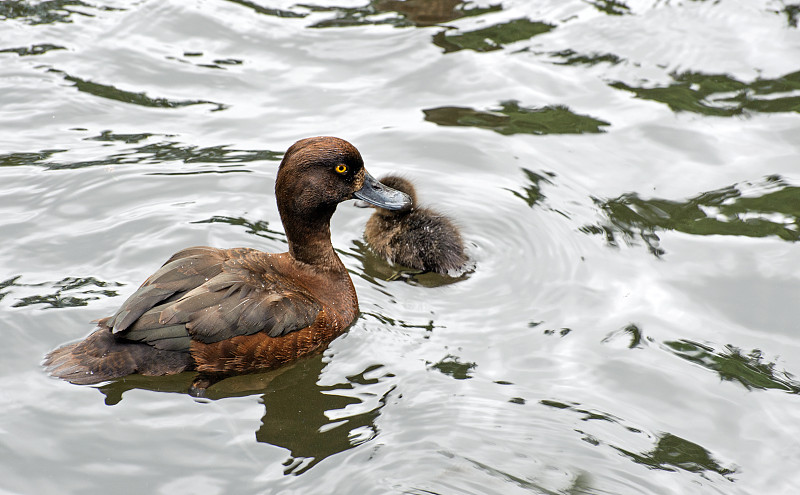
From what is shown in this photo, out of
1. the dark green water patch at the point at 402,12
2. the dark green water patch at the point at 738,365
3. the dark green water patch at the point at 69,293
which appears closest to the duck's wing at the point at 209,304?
the dark green water patch at the point at 69,293

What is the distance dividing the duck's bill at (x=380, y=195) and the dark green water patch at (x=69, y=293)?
1.77 meters

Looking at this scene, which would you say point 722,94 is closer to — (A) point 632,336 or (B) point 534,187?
(B) point 534,187

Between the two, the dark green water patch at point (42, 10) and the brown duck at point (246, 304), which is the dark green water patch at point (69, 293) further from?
the dark green water patch at point (42, 10)

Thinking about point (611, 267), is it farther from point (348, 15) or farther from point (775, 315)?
point (348, 15)

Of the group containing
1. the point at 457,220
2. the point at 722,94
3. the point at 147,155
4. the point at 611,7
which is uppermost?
the point at 611,7

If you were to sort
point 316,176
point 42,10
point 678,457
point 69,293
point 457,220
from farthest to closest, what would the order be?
point 42,10
point 457,220
point 69,293
point 316,176
point 678,457

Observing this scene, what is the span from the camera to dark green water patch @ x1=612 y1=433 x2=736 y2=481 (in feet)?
15.9

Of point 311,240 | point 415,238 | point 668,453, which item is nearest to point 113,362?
point 311,240

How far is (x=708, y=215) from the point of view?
7273 mm

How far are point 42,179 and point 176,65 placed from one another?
243 centimetres

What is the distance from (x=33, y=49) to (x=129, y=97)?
1309 millimetres

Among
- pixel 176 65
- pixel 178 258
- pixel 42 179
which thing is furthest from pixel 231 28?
pixel 178 258

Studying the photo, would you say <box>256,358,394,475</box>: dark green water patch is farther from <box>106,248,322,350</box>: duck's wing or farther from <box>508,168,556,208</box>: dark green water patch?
<box>508,168,556,208</box>: dark green water patch

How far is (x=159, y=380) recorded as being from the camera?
17.7 feet
